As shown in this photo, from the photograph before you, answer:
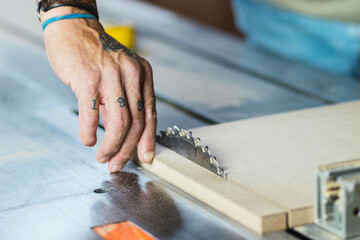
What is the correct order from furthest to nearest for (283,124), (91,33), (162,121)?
→ (162,121), (283,124), (91,33)

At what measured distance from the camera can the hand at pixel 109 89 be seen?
1.07 meters

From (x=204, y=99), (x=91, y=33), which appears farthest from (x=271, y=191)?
(x=204, y=99)

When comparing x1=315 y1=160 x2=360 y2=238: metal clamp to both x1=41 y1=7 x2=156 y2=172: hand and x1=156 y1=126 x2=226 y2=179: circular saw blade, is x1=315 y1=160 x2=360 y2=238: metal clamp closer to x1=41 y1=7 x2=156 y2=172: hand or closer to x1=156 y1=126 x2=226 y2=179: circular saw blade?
x1=156 y1=126 x2=226 y2=179: circular saw blade

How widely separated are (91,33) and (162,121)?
14.5 inches

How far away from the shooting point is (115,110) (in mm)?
1068

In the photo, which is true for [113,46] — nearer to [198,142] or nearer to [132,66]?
[132,66]

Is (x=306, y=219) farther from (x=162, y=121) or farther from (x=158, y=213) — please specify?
(x=162, y=121)

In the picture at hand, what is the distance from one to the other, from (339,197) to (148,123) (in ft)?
1.31

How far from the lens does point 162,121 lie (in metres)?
1.49

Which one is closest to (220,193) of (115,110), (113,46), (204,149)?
(204,149)

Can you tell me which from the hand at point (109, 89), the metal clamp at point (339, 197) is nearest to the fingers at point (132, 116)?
the hand at point (109, 89)

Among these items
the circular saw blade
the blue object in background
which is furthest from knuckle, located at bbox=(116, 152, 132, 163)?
the blue object in background

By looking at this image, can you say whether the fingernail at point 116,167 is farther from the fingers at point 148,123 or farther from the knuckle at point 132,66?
the knuckle at point 132,66

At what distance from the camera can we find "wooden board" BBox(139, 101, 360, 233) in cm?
91
